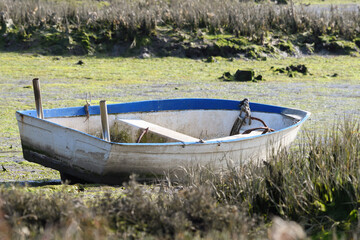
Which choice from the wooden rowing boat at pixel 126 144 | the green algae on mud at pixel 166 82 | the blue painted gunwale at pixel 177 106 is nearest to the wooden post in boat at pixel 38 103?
the wooden rowing boat at pixel 126 144

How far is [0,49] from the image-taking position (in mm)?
16203

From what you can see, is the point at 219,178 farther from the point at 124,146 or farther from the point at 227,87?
the point at 227,87

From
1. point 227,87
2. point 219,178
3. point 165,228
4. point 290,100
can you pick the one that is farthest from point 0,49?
point 165,228

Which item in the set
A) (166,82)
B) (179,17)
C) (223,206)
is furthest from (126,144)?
(179,17)

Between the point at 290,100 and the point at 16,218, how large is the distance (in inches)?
335

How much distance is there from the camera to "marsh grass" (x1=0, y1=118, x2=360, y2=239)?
4.02m

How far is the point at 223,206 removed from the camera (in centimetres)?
482

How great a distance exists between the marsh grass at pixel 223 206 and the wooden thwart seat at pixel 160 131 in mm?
1434

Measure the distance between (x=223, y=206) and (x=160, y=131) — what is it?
9.08 ft

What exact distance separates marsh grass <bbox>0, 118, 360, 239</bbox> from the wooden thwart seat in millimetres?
1434

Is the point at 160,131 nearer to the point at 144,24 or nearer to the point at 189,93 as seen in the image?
the point at 189,93

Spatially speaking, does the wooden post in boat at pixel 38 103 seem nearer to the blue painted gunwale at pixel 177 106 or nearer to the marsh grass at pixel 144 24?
the blue painted gunwale at pixel 177 106

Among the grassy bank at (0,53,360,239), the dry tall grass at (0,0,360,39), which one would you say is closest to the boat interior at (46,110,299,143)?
the grassy bank at (0,53,360,239)

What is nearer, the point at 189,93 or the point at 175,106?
the point at 175,106
